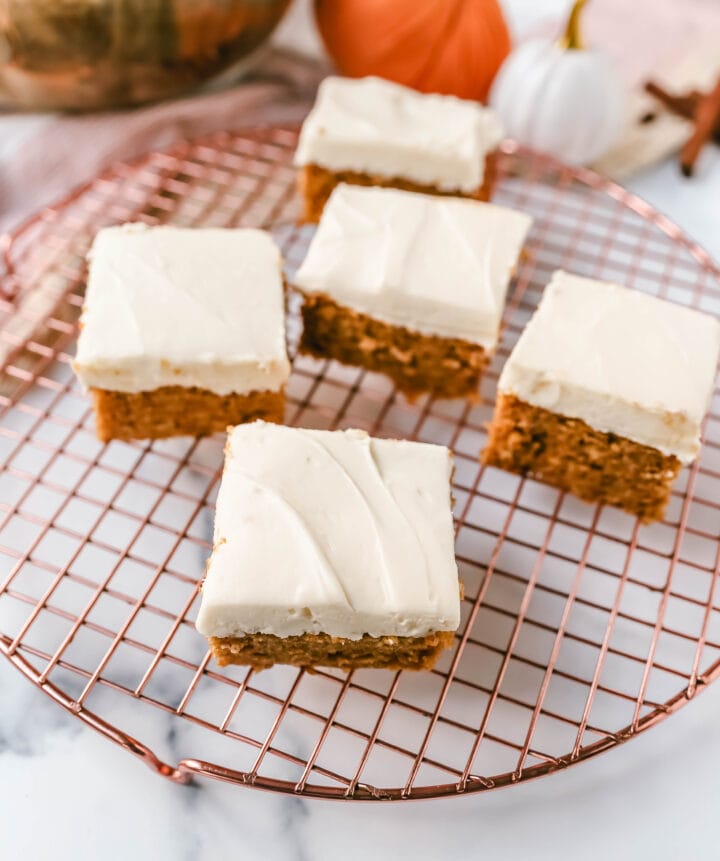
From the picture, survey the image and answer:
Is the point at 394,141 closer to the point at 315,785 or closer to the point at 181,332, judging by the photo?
the point at 181,332

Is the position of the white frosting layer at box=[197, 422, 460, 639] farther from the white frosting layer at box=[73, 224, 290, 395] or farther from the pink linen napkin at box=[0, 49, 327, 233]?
the pink linen napkin at box=[0, 49, 327, 233]

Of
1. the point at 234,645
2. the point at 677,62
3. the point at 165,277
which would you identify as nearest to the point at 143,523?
the point at 234,645

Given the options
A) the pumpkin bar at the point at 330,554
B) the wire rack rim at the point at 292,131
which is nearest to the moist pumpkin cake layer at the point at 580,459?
the pumpkin bar at the point at 330,554

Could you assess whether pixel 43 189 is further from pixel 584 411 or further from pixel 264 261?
pixel 584 411

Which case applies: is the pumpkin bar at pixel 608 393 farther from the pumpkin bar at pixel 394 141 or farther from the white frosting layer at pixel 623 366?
the pumpkin bar at pixel 394 141

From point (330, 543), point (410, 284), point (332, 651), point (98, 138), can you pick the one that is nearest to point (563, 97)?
point (410, 284)

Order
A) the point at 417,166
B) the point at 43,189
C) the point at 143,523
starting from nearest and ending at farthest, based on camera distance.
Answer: the point at 143,523 < the point at 417,166 < the point at 43,189
